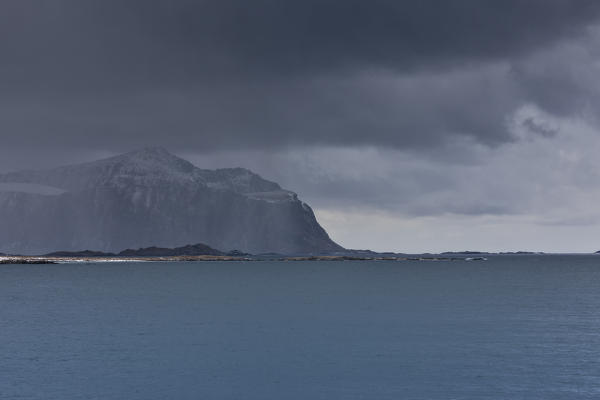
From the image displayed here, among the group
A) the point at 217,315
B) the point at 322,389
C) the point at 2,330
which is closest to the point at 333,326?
the point at 217,315

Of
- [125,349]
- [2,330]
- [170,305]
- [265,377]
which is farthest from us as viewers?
[170,305]

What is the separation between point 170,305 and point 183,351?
46082 mm

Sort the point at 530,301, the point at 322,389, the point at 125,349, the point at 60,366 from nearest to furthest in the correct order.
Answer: the point at 322,389
the point at 60,366
the point at 125,349
the point at 530,301

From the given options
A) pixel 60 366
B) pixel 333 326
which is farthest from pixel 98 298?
pixel 60 366

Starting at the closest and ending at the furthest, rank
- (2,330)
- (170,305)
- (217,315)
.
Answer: (2,330) → (217,315) → (170,305)

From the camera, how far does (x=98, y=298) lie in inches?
4670

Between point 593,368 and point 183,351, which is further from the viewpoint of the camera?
point 183,351

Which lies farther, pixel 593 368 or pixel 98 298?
pixel 98 298

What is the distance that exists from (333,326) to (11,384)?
133 ft

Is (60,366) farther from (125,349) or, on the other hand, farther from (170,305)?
(170,305)

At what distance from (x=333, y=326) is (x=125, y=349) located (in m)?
27.0

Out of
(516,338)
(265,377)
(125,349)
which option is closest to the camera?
(265,377)

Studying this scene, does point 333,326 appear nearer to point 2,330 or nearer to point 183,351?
point 183,351

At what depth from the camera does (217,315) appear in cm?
8925
